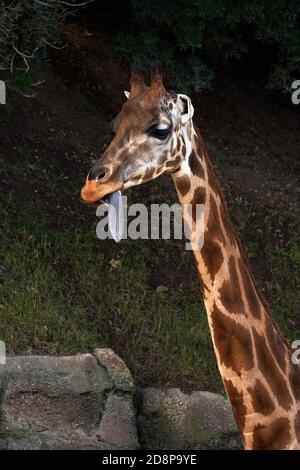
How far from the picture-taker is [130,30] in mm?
9945

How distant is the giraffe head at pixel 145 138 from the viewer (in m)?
5.36

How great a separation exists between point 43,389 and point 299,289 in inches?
A: 105

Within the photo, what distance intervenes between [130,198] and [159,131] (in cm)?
383

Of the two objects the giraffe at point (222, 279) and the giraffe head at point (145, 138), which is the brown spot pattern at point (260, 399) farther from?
A: the giraffe head at point (145, 138)

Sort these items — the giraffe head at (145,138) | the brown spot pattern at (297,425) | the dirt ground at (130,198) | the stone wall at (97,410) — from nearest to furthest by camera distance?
the giraffe head at (145,138), the brown spot pattern at (297,425), the stone wall at (97,410), the dirt ground at (130,198)

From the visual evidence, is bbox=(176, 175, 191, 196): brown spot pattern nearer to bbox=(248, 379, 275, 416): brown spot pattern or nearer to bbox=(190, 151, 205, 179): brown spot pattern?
bbox=(190, 151, 205, 179): brown spot pattern

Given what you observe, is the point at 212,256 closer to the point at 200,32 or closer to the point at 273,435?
the point at 273,435

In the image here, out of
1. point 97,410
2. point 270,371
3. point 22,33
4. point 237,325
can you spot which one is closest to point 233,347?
point 237,325

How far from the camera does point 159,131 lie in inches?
217

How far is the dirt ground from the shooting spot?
811 centimetres

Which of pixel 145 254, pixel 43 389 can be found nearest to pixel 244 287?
pixel 43 389

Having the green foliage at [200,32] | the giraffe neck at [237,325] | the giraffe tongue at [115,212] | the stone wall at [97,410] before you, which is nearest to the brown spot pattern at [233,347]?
the giraffe neck at [237,325]

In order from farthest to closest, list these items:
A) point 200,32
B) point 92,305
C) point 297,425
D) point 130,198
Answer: point 200,32 → point 130,198 → point 92,305 → point 297,425

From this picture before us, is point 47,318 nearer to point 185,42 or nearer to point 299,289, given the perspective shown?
point 299,289
